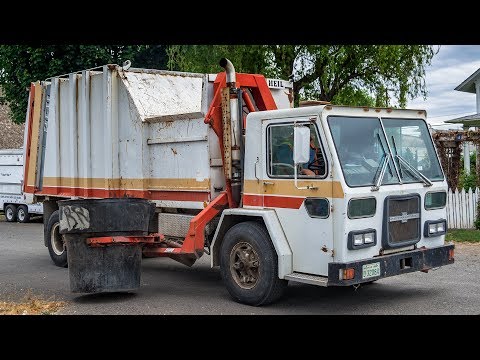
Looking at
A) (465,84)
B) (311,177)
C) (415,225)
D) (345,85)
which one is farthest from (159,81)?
(465,84)

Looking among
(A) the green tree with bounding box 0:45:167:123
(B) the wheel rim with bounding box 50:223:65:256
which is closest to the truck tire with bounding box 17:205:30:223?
(A) the green tree with bounding box 0:45:167:123

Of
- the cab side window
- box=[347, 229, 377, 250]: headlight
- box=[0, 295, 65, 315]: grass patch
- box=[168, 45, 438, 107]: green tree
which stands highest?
box=[168, 45, 438, 107]: green tree

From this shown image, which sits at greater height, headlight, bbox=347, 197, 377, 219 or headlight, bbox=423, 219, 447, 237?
headlight, bbox=347, 197, 377, 219

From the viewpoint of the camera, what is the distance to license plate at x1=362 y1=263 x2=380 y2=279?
7199mm

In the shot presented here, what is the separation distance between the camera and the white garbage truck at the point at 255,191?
7.31 meters

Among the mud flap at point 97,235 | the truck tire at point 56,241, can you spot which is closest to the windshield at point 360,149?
the mud flap at point 97,235

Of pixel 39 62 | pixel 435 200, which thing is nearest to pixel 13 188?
pixel 39 62

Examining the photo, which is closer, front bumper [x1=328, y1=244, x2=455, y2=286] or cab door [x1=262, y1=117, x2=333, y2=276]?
front bumper [x1=328, y1=244, x2=455, y2=286]

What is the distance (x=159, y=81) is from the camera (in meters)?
10.6

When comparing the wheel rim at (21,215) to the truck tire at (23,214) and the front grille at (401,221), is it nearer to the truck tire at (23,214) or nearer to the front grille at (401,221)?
the truck tire at (23,214)

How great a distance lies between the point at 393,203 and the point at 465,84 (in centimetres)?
2194

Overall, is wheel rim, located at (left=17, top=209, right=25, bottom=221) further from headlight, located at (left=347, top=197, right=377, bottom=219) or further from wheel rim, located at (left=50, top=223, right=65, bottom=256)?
headlight, located at (left=347, top=197, right=377, bottom=219)

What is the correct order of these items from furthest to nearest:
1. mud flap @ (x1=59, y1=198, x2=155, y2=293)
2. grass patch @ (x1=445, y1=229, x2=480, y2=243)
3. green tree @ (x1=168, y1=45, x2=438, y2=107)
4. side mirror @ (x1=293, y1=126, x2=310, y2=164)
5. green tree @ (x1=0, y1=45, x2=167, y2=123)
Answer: green tree @ (x1=0, y1=45, x2=167, y2=123) < green tree @ (x1=168, y1=45, x2=438, y2=107) < grass patch @ (x1=445, y1=229, x2=480, y2=243) < mud flap @ (x1=59, y1=198, x2=155, y2=293) < side mirror @ (x1=293, y1=126, x2=310, y2=164)

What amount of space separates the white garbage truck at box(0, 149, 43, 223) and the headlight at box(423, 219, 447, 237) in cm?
1553
